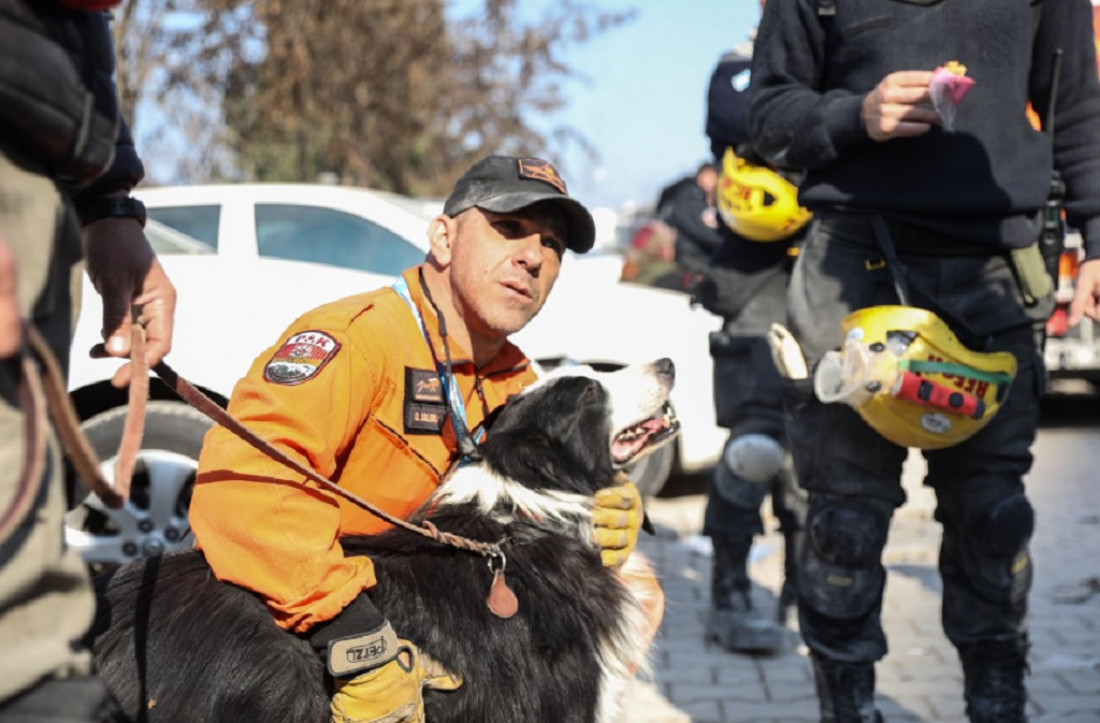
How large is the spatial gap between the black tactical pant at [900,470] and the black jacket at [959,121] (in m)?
0.09

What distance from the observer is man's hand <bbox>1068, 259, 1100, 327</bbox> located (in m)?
2.78

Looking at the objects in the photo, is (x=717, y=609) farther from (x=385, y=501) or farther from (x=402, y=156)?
(x=402, y=156)

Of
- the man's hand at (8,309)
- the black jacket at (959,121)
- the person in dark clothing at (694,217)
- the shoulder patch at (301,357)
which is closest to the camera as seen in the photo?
the man's hand at (8,309)

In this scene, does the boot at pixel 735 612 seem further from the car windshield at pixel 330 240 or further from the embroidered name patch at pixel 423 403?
the embroidered name patch at pixel 423 403

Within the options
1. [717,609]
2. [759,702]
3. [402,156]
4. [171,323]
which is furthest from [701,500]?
[402,156]

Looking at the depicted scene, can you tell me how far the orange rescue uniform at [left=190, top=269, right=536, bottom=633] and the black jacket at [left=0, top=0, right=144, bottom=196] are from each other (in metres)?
0.77

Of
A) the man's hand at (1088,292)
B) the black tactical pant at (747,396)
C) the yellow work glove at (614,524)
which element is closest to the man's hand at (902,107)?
the man's hand at (1088,292)

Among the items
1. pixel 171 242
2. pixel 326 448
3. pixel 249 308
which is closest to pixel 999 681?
pixel 326 448

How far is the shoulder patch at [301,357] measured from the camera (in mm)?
2264

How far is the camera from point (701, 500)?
7.36m

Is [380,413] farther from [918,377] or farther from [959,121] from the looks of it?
[959,121]

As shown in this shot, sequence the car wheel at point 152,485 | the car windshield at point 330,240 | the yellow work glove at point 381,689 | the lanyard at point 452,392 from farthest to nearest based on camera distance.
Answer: the car windshield at point 330,240
the car wheel at point 152,485
the lanyard at point 452,392
the yellow work glove at point 381,689

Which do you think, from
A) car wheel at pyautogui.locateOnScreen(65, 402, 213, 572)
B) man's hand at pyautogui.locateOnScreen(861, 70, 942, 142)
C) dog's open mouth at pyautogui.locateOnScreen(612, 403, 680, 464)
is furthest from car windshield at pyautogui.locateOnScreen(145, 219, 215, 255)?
man's hand at pyautogui.locateOnScreen(861, 70, 942, 142)

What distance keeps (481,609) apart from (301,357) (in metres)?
0.62
